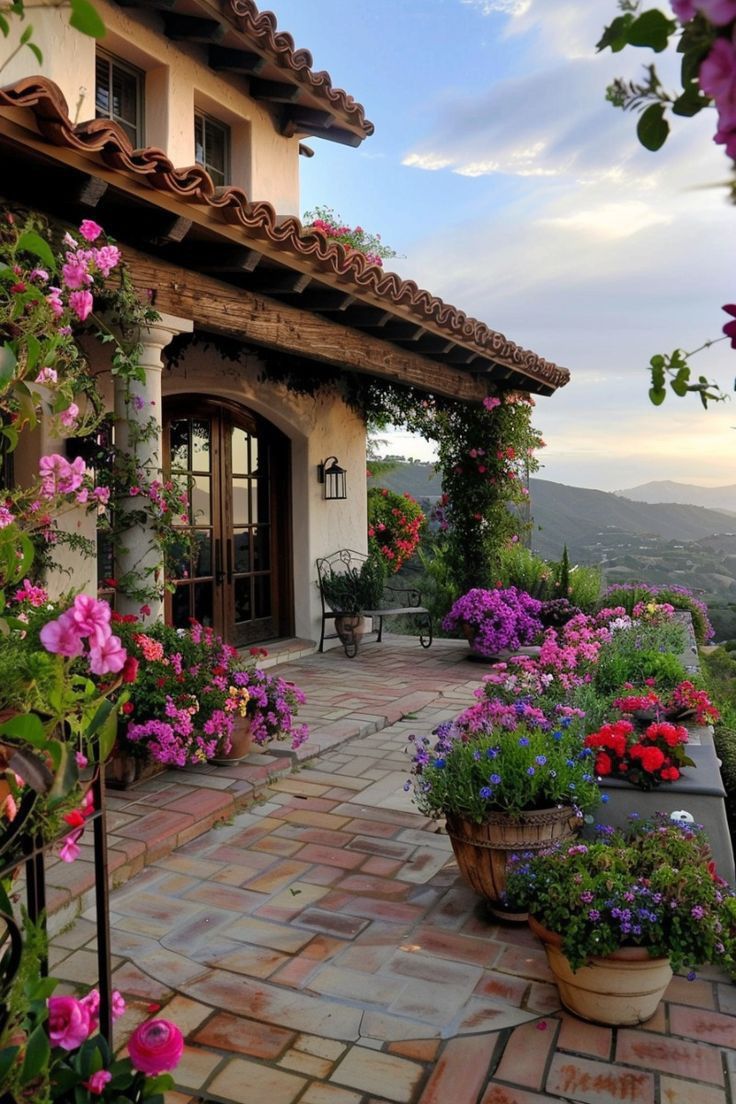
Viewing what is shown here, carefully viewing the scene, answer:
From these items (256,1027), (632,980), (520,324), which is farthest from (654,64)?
(520,324)

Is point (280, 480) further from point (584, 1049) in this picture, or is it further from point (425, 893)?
point (584, 1049)

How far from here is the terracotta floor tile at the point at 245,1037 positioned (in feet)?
7.29

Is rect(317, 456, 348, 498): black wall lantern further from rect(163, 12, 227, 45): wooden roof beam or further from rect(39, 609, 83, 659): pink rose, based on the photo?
rect(39, 609, 83, 659): pink rose

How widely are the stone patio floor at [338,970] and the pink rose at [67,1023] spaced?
36.5 inches

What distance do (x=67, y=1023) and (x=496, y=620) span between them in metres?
7.06

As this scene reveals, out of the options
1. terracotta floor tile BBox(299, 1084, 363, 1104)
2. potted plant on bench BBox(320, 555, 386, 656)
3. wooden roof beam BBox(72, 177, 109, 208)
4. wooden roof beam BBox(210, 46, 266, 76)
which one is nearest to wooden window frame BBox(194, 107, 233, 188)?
wooden roof beam BBox(210, 46, 266, 76)

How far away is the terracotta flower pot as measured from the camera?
178 inches

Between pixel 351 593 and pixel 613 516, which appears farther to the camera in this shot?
pixel 613 516

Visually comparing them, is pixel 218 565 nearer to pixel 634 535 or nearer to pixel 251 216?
pixel 251 216

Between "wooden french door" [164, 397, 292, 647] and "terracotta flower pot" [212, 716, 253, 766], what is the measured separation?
92.2 inches

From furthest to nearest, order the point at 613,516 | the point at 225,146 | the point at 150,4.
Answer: the point at 613,516 < the point at 225,146 < the point at 150,4

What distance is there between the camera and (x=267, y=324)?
5.64 metres

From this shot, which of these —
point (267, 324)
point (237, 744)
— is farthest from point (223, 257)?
point (237, 744)

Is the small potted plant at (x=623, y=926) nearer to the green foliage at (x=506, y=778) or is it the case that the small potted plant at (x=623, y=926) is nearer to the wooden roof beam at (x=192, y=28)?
the green foliage at (x=506, y=778)
